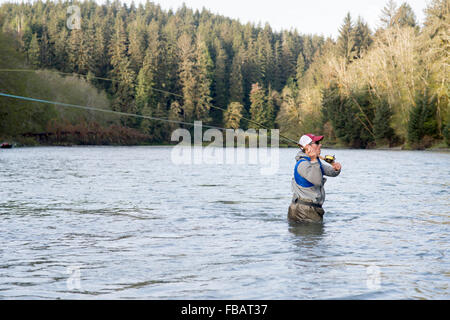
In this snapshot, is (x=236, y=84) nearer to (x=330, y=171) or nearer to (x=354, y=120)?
(x=354, y=120)

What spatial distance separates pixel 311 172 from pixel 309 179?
134mm

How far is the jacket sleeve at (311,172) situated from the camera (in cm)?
973

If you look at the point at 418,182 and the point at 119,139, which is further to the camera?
the point at 119,139

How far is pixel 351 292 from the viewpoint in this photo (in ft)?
20.7

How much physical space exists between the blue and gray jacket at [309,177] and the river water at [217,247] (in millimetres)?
575

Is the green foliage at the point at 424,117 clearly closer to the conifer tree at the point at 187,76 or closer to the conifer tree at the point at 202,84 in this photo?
the conifer tree at the point at 202,84

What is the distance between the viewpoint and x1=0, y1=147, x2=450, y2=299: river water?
645 centimetres

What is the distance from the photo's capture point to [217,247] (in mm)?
8719

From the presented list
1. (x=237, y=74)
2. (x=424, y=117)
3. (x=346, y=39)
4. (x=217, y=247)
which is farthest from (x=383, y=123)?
(x=237, y=74)

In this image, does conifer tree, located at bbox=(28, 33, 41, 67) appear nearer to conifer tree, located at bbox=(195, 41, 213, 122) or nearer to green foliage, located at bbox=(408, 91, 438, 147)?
conifer tree, located at bbox=(195, 41, 213, 122)
